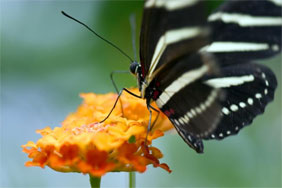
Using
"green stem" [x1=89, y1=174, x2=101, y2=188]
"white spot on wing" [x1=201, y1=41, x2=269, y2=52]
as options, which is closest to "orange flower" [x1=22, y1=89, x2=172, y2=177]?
"green stem" [x1=89, y1=174, x2=101, y2=188]

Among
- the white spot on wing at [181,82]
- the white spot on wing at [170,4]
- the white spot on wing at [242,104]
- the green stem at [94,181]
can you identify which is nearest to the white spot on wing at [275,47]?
the white spot on wing at [242,104]

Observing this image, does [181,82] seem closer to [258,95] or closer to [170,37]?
[170,37]

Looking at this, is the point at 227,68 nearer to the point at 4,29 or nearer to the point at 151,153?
the point at 151,153

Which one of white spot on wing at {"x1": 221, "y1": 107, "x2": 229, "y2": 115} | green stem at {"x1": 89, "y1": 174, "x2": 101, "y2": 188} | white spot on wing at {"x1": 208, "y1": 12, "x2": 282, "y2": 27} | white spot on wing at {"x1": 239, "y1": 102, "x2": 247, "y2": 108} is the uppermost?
white spot on wing at {"x1": 208, "y1": 12, "x2": 282, "y2": 27}

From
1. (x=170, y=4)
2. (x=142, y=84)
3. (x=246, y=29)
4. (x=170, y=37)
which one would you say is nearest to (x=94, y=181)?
(x=142, y=84)

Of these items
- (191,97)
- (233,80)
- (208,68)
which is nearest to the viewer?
(208,68)

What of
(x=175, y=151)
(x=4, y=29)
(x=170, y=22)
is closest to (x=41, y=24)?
(x=4, y=29)

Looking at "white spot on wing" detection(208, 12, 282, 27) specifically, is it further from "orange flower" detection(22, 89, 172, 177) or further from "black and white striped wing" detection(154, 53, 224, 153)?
"orange flower" detection(22, 89, 172, 177)
